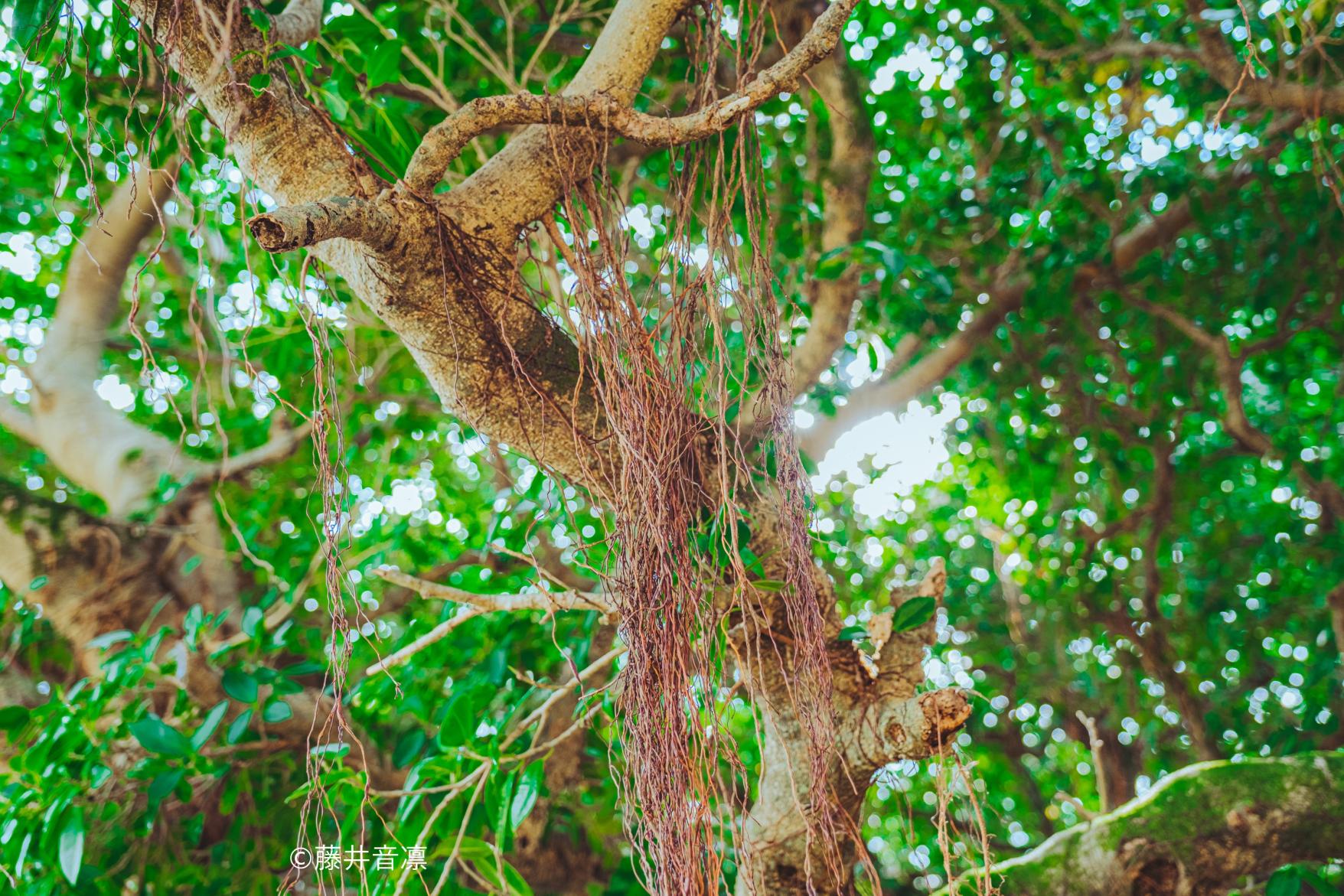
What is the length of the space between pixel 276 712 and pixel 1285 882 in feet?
6.19

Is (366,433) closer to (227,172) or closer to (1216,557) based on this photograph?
(227,172)

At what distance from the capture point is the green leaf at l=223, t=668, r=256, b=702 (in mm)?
1637

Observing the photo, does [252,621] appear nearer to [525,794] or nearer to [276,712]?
[276,712]

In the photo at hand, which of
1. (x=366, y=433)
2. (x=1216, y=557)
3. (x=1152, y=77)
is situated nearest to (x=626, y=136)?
(x=366, y=433)

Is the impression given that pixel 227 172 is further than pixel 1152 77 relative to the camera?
No

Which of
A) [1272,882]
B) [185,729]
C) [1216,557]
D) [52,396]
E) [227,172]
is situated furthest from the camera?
[1216,557]

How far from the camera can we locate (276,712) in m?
1.73

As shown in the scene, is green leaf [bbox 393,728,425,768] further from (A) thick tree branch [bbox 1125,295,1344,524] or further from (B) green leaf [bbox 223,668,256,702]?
(A) thick tree branch [bbox 1125,295,1344,524]

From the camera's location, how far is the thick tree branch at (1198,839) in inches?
62.2

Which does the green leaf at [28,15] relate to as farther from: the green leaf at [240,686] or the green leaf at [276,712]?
the green leaf at [276,712]

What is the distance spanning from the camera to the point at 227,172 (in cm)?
222

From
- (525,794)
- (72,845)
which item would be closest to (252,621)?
Answer: (72,845)

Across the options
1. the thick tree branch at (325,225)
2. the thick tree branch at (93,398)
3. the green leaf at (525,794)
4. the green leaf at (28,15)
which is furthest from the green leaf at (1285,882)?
the thick tree branch at (93,398)

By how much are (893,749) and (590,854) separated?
4.23 feet
